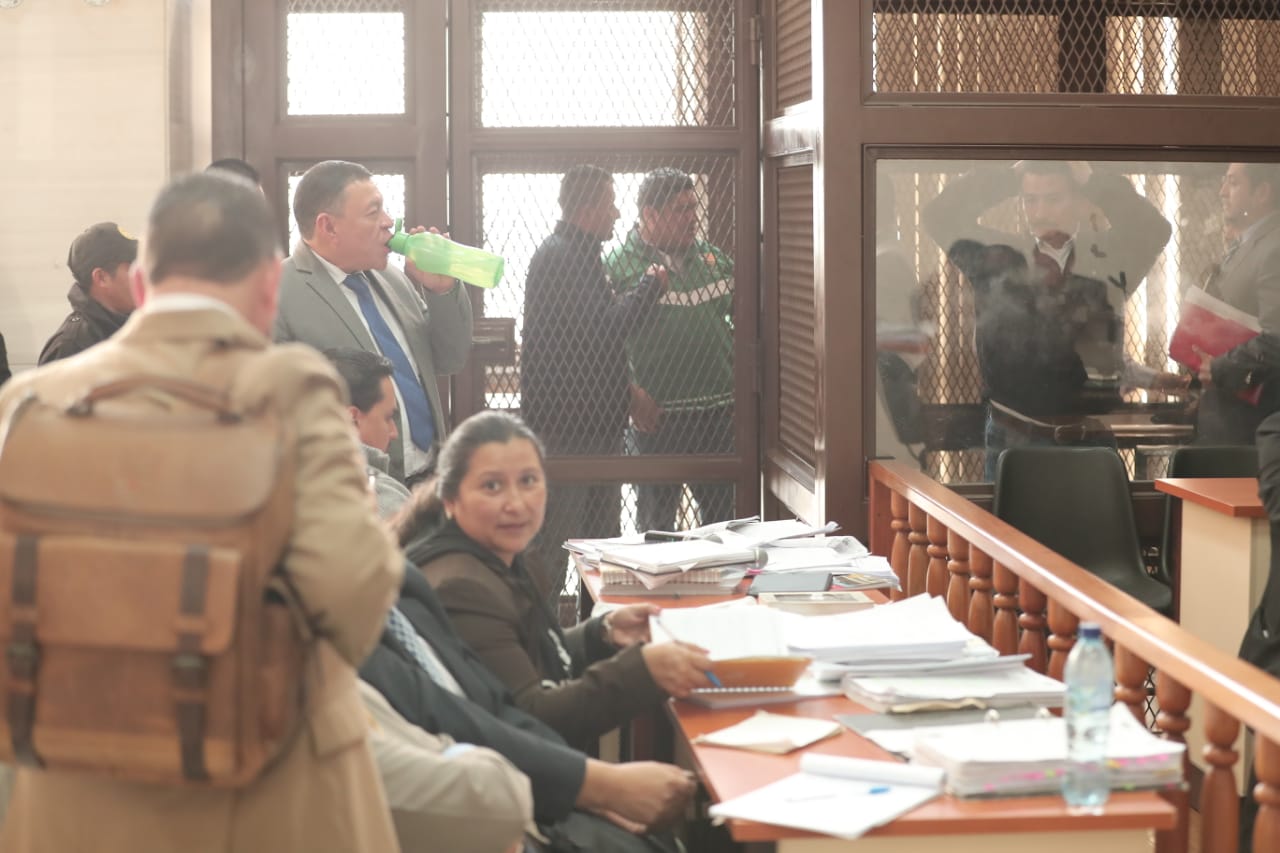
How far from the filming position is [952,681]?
270 cm

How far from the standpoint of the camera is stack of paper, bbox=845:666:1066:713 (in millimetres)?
2594

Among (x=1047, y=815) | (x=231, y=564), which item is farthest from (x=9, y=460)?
(x=1047, y=815)

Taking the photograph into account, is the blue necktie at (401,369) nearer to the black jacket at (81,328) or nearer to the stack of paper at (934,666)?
the black jacket at (81,328)

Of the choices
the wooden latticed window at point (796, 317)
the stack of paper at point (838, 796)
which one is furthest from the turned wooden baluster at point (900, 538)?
the stack of paper at point (838, 796)

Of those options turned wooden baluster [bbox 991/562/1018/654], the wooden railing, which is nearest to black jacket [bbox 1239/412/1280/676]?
the wooden railing

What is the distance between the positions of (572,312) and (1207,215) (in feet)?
6.08

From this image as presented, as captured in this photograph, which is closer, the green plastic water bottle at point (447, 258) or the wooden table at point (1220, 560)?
the wooden table at point (1220, 560)

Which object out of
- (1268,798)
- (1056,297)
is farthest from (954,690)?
(1056,297)

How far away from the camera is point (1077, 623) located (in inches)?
120

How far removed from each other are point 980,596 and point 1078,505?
117 centimetres

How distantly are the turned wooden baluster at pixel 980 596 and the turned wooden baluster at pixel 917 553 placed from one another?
459 mm

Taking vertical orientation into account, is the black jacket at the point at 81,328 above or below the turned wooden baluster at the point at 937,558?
above

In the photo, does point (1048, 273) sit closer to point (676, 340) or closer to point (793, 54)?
point (793, 54)

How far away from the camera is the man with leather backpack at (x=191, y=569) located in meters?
1.69
